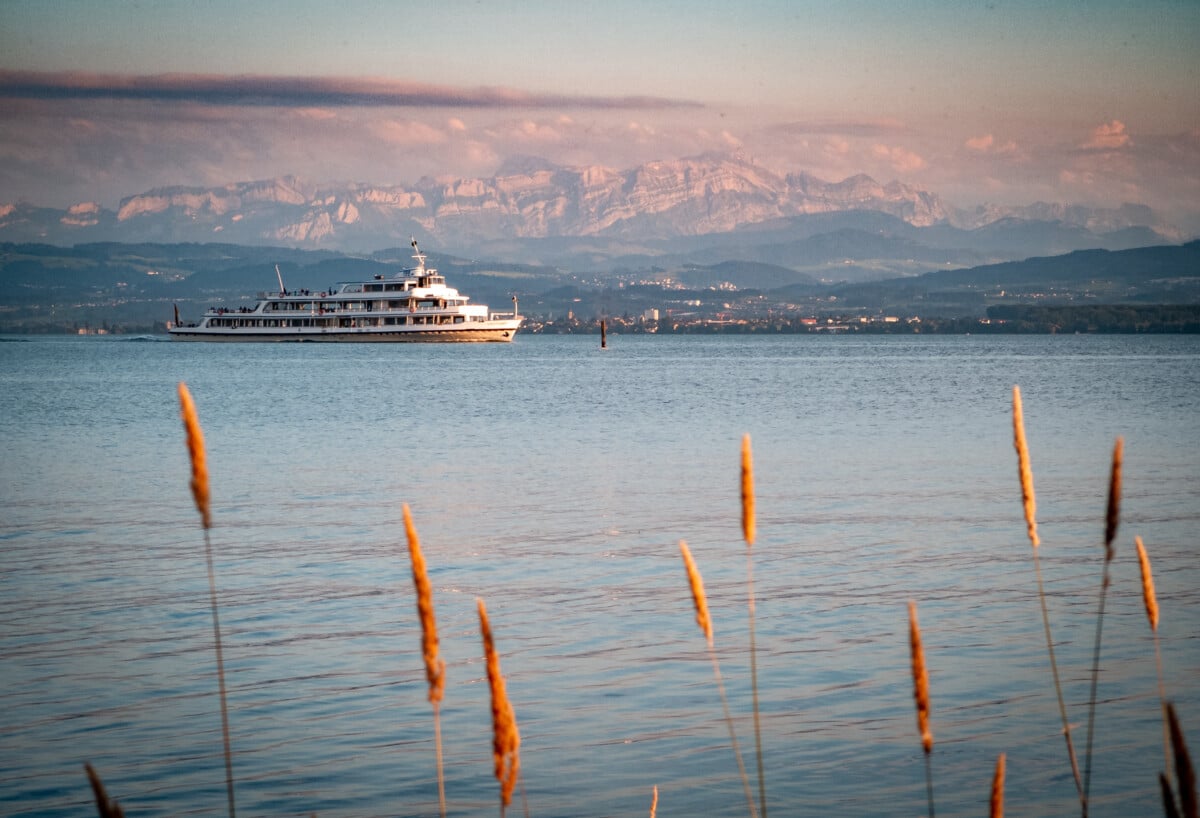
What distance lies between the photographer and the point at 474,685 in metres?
11.0

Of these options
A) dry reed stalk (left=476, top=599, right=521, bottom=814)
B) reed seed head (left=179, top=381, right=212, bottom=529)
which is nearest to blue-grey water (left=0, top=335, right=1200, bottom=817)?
dry reed stalk (left=476, top=599, right=521, bottom=814)

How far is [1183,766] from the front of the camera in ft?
9.27

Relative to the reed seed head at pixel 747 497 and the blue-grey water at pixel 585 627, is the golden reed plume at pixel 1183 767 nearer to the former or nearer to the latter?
the reed seed head at pixel 747 497

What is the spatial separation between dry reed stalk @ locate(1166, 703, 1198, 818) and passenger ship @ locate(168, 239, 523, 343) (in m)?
143

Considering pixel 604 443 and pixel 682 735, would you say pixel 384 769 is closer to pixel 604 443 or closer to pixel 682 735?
pixel 682 735

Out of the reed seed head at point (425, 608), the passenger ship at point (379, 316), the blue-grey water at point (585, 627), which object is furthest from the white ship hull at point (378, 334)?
the reed seed head at point (425, 608)

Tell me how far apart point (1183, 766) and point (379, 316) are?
5834 inches

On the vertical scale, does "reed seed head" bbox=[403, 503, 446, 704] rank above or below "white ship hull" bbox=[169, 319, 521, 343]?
above

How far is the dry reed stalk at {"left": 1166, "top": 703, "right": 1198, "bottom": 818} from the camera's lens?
9.09ft

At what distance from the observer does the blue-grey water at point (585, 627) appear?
8.91 meters

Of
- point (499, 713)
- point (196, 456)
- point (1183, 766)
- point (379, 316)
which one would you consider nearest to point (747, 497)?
point (499, 713)

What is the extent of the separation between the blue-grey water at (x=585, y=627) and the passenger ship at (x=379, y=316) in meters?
115

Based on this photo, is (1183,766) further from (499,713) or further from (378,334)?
(378,334)

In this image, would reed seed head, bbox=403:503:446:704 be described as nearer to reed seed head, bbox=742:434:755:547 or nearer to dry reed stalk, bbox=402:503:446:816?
dry reed stalk, bbox=402:503:446:816
